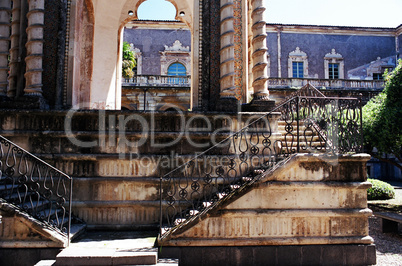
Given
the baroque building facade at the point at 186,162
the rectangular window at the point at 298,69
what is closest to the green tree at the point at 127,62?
the baroque building facade at the point at 186,162

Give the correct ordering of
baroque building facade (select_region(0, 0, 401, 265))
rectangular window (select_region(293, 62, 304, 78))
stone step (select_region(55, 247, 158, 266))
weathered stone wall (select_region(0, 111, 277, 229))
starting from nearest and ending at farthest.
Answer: stone step (select_region(55, 247, 158, 266))
baroque building facade (select_region(0, 0, 401, 265))
weathered stone wall (select_region(0, 111, 277, 229))
rectangular window (select_region(293, 62, 304, 78))

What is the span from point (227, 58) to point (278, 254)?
494 centimetres

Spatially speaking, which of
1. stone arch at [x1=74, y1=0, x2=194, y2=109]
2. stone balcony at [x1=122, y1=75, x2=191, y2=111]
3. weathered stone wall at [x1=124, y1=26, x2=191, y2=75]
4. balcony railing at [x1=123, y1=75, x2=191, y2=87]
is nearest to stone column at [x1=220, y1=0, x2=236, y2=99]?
stone arch at [x1=74, y1=0, x2=194, y2=109]

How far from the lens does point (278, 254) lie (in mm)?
6023

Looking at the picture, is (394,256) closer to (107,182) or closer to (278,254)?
(278,254)

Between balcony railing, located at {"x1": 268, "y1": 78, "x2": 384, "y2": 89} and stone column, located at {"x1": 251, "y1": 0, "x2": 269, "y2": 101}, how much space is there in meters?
16.3

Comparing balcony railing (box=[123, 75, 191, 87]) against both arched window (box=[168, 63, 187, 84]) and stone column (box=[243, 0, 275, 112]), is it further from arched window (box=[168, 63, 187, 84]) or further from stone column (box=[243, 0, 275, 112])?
stone column (box=[243, 0, 275, 112])

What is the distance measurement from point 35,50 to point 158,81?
1579 centimetres

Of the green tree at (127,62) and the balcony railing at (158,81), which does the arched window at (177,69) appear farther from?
the green tree at (127,62)

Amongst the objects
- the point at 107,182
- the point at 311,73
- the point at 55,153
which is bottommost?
the point at 107,182

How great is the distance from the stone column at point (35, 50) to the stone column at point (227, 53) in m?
4.71

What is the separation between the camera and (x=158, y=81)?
23.4 m

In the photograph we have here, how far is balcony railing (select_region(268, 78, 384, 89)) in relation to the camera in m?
24.7

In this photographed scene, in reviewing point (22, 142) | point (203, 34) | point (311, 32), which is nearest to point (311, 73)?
point (311, 32)
